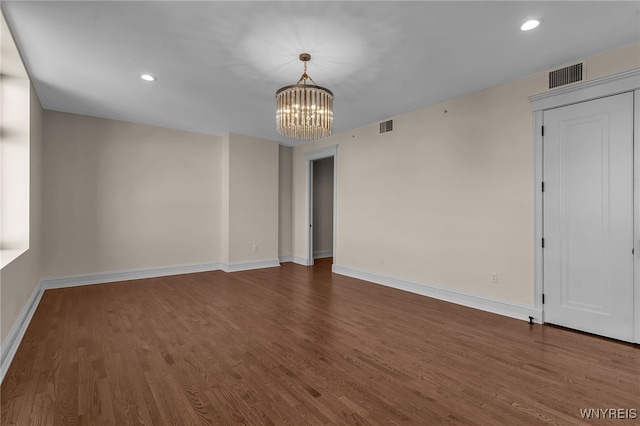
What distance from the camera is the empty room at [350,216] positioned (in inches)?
90.7

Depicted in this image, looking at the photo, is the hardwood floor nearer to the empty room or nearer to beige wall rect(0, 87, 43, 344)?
Result: the empty room

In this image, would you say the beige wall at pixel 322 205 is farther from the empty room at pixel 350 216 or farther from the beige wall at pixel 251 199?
the empty room at pixel 350 216

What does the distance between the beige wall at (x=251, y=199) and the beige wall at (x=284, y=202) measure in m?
0.41

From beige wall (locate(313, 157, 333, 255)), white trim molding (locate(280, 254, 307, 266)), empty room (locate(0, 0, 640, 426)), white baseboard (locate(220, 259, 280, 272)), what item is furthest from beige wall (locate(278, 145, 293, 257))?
empty room (locate(0, 0, 640, 426))

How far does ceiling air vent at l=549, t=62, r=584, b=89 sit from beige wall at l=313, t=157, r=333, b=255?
5.45m

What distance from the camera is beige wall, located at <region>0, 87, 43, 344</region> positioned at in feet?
9.13

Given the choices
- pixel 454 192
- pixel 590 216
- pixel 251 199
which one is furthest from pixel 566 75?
pixel 251 199

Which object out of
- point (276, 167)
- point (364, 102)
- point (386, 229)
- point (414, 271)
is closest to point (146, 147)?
point (276, 167)

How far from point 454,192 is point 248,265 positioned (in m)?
4.43

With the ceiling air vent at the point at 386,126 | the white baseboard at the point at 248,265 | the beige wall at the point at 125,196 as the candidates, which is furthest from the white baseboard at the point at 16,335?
the ceiling air vent at the point at 386,126

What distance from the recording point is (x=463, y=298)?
4.31m

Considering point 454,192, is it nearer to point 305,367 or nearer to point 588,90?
point 588,90

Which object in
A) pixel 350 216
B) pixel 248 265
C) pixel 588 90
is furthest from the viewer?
pixel 248 265

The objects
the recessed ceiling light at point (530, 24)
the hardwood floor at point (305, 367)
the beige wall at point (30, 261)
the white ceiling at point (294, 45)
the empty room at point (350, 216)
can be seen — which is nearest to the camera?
the hardwood floor at point (305, 367)
